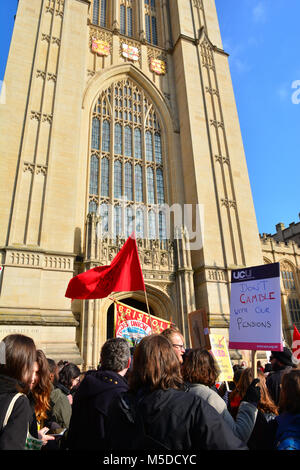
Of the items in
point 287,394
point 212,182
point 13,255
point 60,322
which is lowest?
point 287,394

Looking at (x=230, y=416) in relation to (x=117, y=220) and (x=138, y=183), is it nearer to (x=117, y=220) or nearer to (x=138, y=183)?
(x=117, y=220)

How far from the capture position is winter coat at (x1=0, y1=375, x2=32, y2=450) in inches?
69.7

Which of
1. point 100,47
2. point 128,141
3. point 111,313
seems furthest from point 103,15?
point 111,313

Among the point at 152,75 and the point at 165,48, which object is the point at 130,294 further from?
the point at 165,48

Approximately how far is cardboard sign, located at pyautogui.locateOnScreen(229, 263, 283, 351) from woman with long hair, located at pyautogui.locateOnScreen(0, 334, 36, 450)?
309 centimetres

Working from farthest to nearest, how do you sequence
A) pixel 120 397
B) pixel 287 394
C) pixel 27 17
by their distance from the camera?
pixel 27 17
pixel 287 394
pixel 120 397

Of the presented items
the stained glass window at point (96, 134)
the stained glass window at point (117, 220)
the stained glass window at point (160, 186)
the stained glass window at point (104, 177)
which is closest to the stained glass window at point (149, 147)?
the stained glass window at point (160, 186)

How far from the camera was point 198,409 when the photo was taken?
1.61m

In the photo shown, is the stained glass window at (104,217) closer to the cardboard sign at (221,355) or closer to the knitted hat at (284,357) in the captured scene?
the cardboard sign at (221,355)

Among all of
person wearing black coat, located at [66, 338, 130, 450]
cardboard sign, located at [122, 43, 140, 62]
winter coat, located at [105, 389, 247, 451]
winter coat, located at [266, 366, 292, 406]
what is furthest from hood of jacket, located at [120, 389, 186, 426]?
cardboard sign, located at [122, 43, 140, 62]

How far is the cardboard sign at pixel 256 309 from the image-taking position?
423cm

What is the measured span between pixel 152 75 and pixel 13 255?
1466cm

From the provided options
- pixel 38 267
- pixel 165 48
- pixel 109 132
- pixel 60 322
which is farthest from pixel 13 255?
pixel 165 48

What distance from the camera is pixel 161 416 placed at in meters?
1.59
